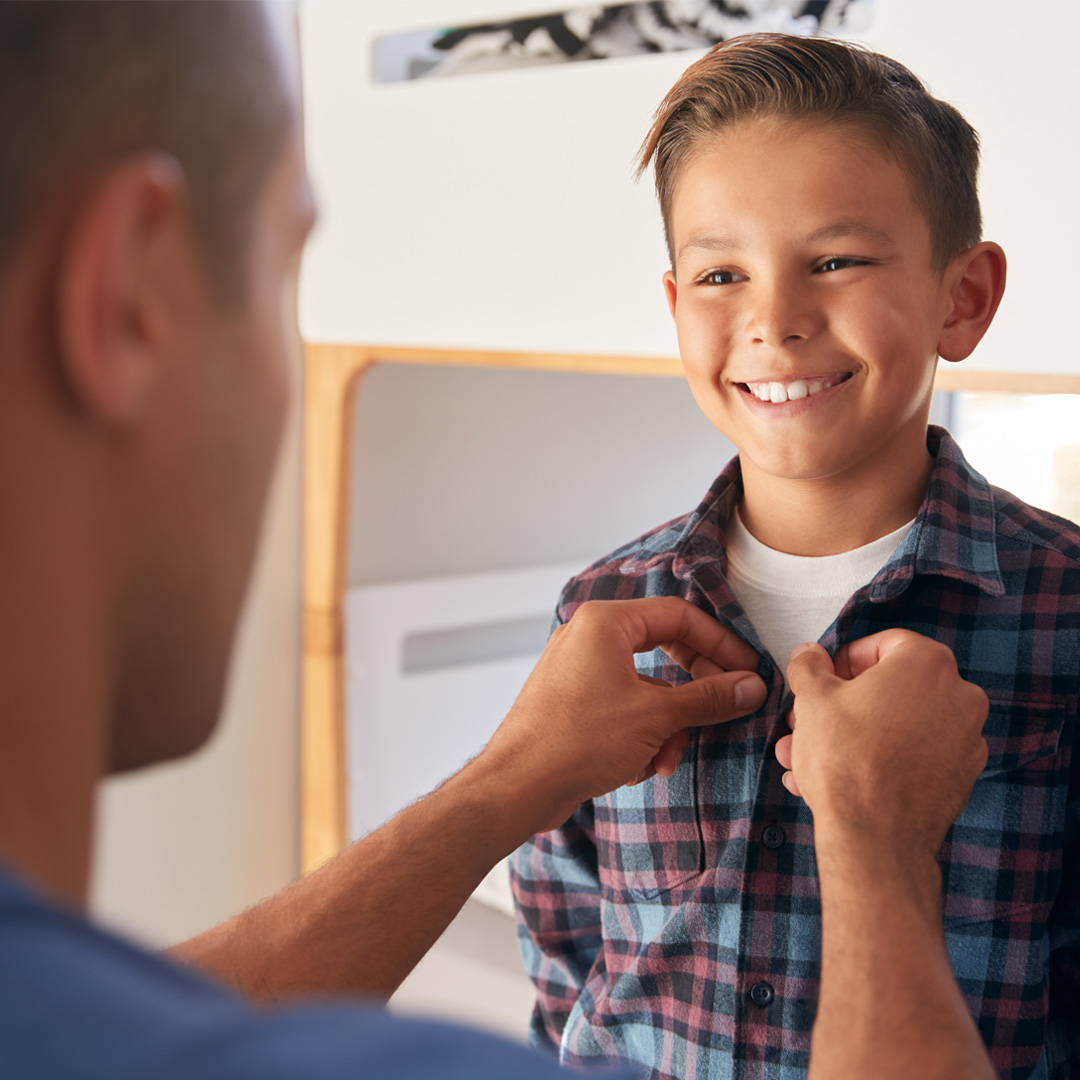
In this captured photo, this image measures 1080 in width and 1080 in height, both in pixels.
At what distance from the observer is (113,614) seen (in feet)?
1.20

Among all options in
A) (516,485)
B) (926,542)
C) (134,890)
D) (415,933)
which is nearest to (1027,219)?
(926,542)

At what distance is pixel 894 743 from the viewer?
0.68m

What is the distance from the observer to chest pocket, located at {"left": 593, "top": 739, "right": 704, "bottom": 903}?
2.88ft

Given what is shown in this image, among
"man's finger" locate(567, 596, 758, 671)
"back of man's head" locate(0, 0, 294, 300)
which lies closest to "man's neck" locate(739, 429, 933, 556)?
"man's finger" locate(567, 596, 758, 671)

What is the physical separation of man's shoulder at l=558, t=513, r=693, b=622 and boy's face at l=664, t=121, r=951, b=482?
13cm

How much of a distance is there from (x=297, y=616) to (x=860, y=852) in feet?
4.56

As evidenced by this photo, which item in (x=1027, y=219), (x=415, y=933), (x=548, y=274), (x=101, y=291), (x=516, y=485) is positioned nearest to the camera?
(x=101, y=291)

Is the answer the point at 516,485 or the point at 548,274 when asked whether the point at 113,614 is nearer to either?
the point at 548,274

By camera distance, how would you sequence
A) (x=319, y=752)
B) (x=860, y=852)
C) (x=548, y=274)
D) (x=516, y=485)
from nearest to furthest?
(x=860, y=852), (x=548, y=274), (x=319, y=752), (x=516, y=485)

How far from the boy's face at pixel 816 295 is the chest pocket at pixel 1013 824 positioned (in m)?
0.21

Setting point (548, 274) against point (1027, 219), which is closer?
point (1027, 219)

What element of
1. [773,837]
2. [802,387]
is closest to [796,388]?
[802,387]

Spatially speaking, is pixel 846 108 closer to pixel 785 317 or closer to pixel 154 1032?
pixel 785 317

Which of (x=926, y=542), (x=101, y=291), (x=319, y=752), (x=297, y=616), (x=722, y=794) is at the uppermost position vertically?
(x=101, y=291)
